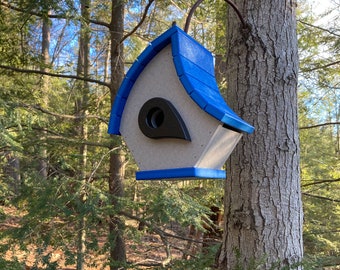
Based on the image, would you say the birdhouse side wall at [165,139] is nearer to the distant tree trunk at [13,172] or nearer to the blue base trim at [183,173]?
the blue base trim at [183,173]

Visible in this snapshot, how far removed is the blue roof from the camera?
132cm

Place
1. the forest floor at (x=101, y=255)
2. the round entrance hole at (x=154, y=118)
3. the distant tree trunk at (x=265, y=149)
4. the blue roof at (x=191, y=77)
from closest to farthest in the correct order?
the blue roof at (x=191, y=77) → the round entrance hole at (x=154, y=118) → the distant tree trunk at (x=265, y=149) → the forest floor at (x=101, y=255)

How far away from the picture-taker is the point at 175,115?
1401 mm

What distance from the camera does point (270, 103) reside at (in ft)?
5.50

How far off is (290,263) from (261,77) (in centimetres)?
92

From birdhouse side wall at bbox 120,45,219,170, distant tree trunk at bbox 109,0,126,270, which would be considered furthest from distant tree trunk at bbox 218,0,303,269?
distant tree trunk at bbox 109,0,126,270

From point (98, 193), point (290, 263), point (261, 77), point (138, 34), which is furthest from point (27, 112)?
point (290, 263)

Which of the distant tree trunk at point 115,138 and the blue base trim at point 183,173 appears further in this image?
the distant tree trunk at point 115,138

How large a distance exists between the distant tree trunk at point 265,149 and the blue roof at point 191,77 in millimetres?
251

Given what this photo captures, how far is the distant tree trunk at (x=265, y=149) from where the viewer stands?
5.32 ft

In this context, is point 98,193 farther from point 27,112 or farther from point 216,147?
point 216,147

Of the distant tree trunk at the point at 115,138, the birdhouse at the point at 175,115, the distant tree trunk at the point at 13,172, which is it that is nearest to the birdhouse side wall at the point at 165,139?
the birdhouse at the point at 175,115

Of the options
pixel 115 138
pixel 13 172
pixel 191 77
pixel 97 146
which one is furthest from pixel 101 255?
pixel 191 77

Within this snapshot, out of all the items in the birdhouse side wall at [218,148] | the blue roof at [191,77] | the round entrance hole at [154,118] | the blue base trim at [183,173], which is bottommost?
the blue base trim at [183,173]
